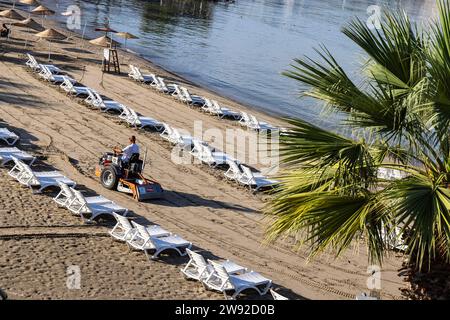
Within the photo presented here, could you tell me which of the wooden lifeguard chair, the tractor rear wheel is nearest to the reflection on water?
the wooden lifeguard chair

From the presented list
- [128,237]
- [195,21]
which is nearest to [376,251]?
[128,237]

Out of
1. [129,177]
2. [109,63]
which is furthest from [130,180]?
[109,63]

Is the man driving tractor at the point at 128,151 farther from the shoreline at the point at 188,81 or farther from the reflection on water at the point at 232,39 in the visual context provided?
the shoreline at the point at 188,81

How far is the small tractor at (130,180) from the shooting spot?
569 inches

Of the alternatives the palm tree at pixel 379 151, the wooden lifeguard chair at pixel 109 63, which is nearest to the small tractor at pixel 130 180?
the palm tree at pixel 379 151

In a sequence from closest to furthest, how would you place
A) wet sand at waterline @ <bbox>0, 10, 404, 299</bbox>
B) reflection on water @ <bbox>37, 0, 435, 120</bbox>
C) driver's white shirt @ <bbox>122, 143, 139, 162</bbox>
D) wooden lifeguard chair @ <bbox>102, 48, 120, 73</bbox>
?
wet sand at waterline @ <bbox>0, 10, 404, 299</bbox> < driver's white shirt @ <bbox>122, 143, 139, 162</bbox> < wooden lifeguard chair @ <bbox>102, 48, 120, 73</bbox> < reflection on water @ <bbox>37, 0, 435, 120</bbox>

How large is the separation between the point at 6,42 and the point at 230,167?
59.9 ft

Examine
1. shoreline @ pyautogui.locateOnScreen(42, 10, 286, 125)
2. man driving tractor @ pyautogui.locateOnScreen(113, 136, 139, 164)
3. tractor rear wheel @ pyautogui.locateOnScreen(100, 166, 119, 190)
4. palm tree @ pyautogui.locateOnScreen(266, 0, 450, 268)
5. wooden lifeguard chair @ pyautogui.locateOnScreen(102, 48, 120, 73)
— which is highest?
palm tree @ pyautogui.locateOnScreen(266, 0, 450, 268)

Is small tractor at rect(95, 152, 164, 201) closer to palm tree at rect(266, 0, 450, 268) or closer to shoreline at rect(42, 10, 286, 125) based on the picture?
palm tree at rect(266, 0, 450, 268)

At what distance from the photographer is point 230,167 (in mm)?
17188

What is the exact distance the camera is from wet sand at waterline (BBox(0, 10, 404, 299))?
10305 millimetres

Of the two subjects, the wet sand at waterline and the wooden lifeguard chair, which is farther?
the wooden lifeguard chair

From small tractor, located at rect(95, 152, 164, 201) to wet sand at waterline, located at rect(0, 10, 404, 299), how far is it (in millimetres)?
196
